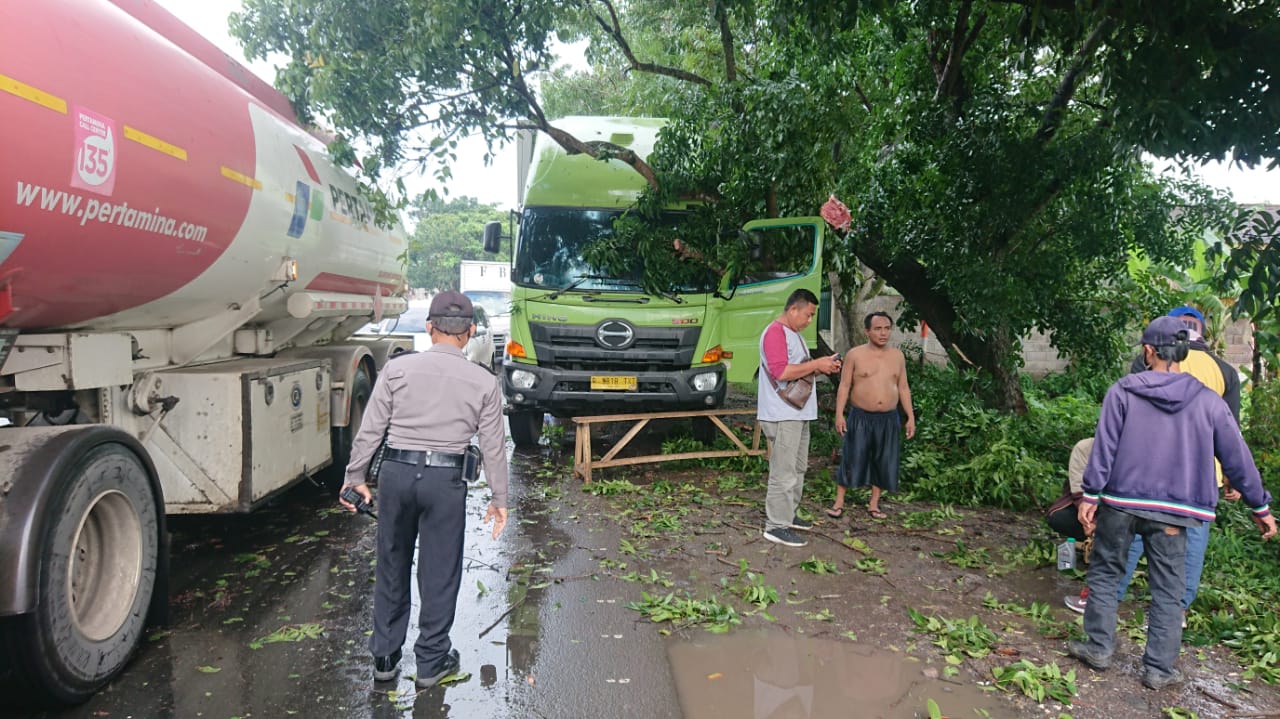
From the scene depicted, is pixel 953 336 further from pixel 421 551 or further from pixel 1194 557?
pixel 421 551

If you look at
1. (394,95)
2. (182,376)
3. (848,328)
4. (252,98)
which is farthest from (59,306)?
(848,328)

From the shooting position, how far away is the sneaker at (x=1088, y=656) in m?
3.75

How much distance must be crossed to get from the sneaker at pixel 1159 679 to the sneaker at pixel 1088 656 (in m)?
0.17

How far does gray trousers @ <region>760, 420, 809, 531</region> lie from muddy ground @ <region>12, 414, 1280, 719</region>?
0.24 metres

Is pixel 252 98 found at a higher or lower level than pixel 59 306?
higher

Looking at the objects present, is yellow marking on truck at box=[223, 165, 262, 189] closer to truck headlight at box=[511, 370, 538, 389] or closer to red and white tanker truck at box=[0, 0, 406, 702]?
red and white tanker truck at box=[0, 0, 406, 702]

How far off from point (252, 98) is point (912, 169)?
5410mm

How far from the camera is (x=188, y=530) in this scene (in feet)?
19.4

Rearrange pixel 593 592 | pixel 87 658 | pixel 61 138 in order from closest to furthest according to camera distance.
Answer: pixel 61 138 → pixel 87 658 → pixel 593 592

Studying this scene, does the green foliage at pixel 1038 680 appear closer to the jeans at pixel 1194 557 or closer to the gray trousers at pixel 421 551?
the jeans at pixel 1194 557

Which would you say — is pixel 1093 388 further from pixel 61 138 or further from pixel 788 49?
pixel 61 138

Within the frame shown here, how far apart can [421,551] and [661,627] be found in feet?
4.61

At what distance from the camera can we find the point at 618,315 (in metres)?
7.59

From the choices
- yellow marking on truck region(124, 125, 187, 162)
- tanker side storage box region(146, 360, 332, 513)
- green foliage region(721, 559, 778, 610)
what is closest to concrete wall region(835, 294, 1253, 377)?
green foliage region(721, 559, 778, 610)
